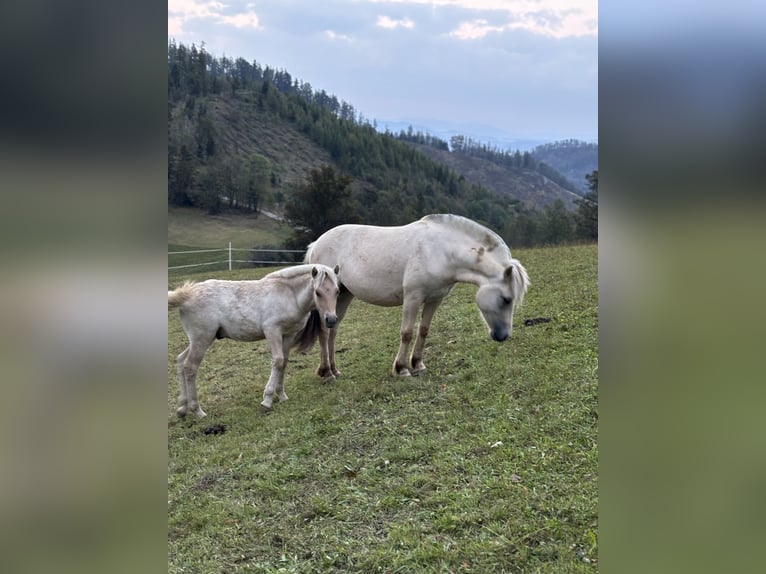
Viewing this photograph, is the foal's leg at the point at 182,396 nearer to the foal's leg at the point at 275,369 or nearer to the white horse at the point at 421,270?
the foal's leg at the point at 275,369

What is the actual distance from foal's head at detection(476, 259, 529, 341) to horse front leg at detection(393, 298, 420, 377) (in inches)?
26.9

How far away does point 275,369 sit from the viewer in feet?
17.3

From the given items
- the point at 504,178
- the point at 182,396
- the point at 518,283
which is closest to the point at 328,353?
the point at 182,396

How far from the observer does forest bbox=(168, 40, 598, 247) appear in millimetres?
27573

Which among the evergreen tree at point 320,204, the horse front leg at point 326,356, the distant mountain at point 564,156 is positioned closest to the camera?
the horse front leg at point 326,356

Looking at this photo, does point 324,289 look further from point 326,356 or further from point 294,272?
point 326,356

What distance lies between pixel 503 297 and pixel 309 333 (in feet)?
6.57
